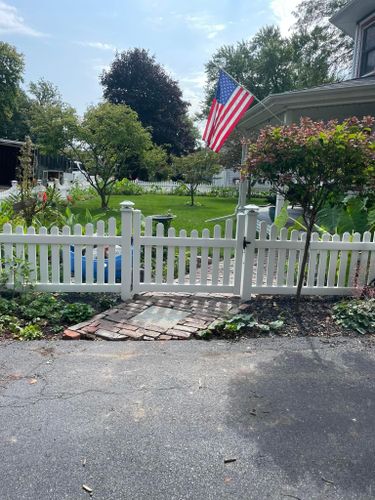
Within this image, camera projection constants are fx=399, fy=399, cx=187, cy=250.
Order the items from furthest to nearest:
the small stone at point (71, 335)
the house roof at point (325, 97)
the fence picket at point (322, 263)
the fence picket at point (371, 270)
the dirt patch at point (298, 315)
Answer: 1. the house roof at point (325, 97)
2. the fence picket at point (371, 270)
3. the fence picket at point (322, 263)
4. the dirt patch at point (298, 315)
5. the small stone at point (71, 335)

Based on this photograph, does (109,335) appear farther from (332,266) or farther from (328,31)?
(328,31)

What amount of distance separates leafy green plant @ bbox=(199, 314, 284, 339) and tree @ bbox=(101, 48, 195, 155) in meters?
33.4

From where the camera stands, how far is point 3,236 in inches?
188

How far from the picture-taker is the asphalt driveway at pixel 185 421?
2088mm

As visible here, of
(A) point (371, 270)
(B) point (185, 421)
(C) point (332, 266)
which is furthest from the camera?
(A) point (371, 270)

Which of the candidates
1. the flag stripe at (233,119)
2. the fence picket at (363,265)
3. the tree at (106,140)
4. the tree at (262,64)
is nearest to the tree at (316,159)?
the fence picket at (363,265)

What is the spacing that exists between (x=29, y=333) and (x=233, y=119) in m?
4.58

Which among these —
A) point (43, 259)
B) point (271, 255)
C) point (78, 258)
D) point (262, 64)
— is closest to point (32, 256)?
point (43, 259)

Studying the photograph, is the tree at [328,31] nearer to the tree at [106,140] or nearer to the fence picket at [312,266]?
the tree at [106,140]

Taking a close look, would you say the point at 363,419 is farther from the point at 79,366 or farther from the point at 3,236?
the point at 3,236

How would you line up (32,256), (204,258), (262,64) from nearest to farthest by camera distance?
(32,256) < (204,258) < (262,64)

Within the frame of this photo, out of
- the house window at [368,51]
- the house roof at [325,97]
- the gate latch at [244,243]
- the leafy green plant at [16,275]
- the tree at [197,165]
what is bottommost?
the leafy green plant at [16,275]

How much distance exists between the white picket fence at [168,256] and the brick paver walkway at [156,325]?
5.8 inches

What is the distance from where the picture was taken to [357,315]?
4496mm
